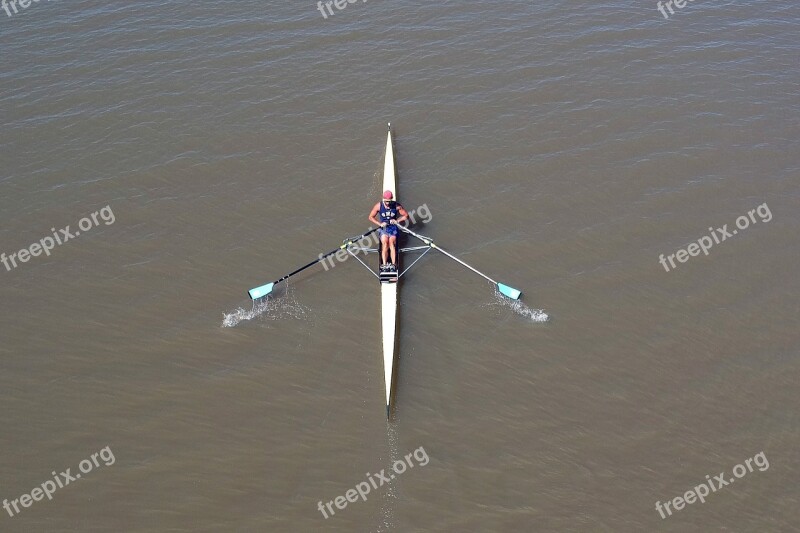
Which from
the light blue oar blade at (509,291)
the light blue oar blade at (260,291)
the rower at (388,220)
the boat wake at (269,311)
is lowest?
the light blue oar blade at (509,291)

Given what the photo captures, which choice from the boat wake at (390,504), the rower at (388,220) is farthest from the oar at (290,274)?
the boat wake at (390,504)

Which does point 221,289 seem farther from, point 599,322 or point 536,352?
point 599,322

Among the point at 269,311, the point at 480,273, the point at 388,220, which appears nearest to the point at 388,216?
the point at 388,220

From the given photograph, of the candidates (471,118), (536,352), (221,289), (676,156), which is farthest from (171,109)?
(676,156)

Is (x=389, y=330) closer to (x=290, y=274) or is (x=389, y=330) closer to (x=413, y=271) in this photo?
(x=413, y=271)

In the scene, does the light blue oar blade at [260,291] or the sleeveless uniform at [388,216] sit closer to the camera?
the light blue oar blade at [260,291]

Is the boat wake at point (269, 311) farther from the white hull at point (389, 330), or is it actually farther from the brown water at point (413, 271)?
the white hull at point (389, 330)
